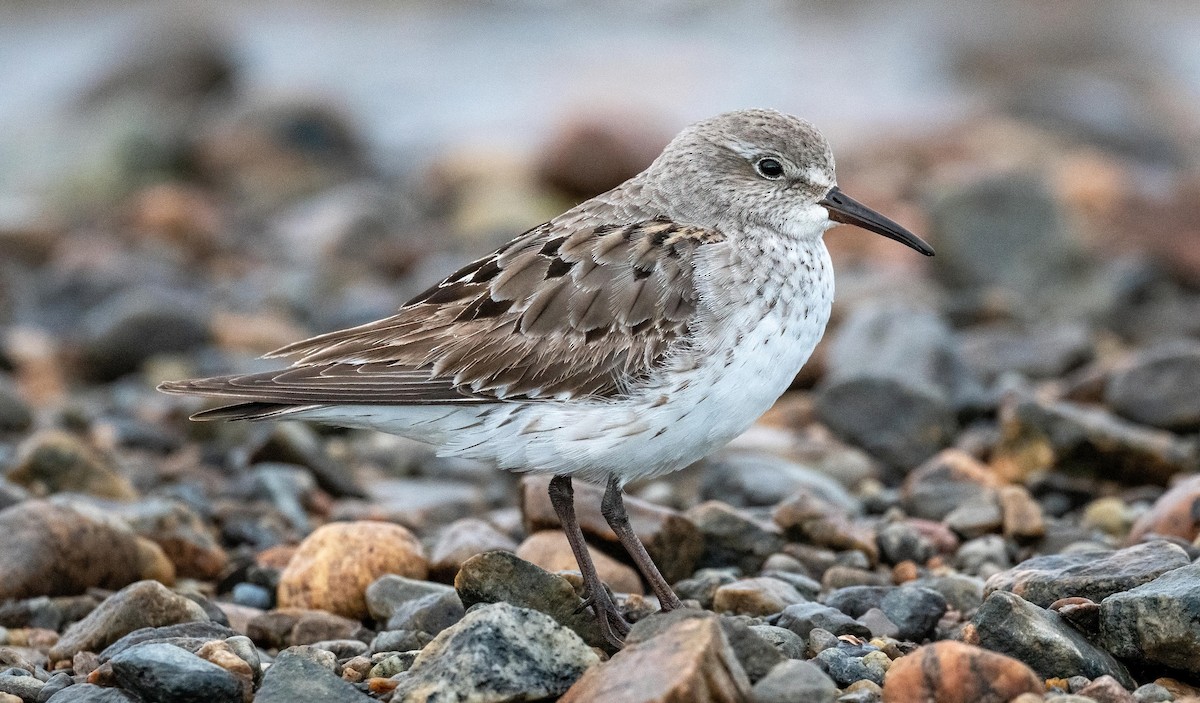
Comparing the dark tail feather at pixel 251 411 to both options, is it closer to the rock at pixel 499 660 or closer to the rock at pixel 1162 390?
the rock at pixel 499 660

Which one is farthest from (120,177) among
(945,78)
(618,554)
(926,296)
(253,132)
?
(945,78)

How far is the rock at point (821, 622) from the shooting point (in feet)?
19.0

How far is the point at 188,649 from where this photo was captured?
5.42 m

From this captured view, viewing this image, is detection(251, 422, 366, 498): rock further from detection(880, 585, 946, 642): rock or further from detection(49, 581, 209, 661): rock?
detection(880, 585, 946, 642): rock

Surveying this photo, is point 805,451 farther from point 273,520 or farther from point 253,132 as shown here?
point 253,132

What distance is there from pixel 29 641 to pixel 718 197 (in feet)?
11.9

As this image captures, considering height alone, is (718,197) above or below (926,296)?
above

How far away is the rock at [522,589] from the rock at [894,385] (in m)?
3.71

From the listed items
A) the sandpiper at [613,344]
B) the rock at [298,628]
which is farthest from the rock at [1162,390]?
the rock at [298,628]

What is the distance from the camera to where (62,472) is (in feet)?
26.4

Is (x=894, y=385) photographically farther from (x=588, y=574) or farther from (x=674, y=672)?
(x=674, y=672)

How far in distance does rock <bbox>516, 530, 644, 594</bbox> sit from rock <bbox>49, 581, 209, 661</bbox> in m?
1.59

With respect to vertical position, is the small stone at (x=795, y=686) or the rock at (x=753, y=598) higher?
the small stone at (x=795, y=686)

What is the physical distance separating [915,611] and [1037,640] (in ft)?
2.86
